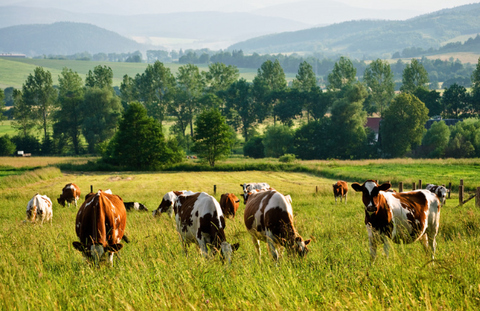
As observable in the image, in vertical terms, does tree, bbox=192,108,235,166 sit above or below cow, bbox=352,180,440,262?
below

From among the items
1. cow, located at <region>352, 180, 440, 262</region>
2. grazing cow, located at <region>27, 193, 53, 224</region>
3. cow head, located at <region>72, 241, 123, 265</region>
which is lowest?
grazing cow, located at <region>27, 193, 53, 224</region>

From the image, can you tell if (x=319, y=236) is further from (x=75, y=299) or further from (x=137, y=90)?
(x=137, y=90)

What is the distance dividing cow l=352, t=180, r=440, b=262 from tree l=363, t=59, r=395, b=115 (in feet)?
313

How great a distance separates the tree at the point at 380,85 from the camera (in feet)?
327

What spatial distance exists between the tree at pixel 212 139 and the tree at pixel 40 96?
150ft

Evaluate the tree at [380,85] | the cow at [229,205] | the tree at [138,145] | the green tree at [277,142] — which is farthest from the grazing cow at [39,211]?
the tree at [380,85]

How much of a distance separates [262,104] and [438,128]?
42726 millimetres

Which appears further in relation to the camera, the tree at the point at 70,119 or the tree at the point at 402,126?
the tree at the point at 70,119

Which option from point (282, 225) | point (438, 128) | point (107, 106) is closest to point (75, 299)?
point (282, 225)

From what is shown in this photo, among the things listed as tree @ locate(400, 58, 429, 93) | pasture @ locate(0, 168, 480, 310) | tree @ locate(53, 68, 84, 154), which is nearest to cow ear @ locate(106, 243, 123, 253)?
pasture @ locate(0, 168, 480, 310)

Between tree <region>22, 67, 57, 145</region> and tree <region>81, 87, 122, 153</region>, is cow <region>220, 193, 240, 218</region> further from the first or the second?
tree <region>22, 67, 57, 145</region>

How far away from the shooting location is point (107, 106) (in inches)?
3410

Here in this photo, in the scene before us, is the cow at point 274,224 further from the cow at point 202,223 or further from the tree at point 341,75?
the tree at point 341,75

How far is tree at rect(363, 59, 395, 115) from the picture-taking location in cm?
9981
